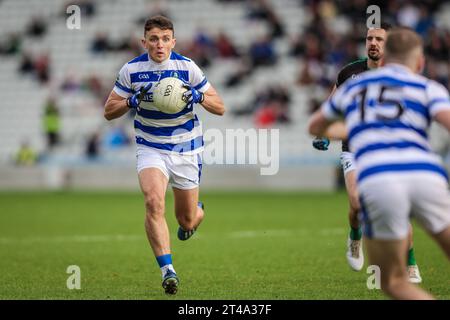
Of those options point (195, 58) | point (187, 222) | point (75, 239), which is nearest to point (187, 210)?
point (187, 222)

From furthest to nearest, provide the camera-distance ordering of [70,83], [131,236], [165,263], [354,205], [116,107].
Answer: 1. [70,83]
2. [131,236]
3. [354,205]
4. [116,107]
5. [165,263]

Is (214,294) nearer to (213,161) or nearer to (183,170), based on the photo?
(183,170)

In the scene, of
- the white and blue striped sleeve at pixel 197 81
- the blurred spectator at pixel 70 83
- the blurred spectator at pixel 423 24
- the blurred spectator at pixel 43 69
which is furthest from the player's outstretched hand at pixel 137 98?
the blurred spectator at pixel 43 69

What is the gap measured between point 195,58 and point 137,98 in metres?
20.9

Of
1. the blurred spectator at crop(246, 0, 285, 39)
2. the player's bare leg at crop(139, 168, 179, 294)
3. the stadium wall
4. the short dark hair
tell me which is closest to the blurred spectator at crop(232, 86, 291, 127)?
the stadium wall

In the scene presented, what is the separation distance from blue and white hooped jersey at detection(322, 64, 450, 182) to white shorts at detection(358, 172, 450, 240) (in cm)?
6

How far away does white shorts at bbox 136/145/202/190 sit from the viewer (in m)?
9.02

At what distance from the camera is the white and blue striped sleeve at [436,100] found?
5684 millimetres

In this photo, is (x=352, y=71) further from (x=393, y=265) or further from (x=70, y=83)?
(x=70, y=83)

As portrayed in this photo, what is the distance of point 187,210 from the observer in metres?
A: 9.58

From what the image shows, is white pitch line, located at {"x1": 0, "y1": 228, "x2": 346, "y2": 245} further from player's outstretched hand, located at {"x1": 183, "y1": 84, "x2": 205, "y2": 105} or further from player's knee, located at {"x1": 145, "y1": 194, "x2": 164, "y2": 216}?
player's outstretched hand, located at {"x1": 183, "y1": 84, "x2": 205, "y2": 105}

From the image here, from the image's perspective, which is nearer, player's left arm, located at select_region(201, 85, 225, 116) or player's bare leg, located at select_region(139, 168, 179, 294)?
player's bare leg, located at select_region(139, 168, 179, 294)

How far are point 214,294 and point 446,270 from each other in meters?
2.94
